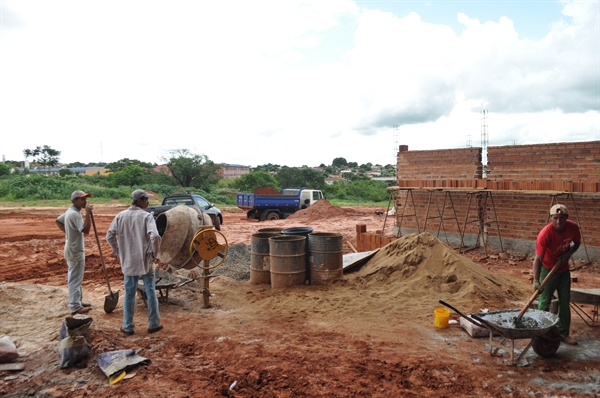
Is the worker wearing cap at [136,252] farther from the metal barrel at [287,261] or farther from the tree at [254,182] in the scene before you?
the tree at [254,182]

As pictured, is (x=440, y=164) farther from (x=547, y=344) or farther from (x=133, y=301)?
(x=133, y=301)

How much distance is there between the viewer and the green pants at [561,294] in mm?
5070

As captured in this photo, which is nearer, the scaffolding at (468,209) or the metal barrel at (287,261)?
the metal barrel at (287,261)

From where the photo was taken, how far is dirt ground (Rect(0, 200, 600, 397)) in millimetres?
4152

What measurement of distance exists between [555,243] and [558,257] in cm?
17

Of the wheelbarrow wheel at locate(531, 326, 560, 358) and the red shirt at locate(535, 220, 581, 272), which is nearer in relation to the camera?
the wheelbarrow wheel at locate(531, 326, 560, 358)

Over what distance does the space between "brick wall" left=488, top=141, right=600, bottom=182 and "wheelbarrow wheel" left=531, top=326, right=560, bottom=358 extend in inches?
266

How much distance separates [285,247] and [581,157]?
24.9ft

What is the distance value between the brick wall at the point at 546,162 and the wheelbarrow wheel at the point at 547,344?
6755 millimetres

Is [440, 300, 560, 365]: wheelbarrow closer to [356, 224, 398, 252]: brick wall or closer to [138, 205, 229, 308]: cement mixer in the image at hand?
[138, 205, 229, 308]: cement mixer

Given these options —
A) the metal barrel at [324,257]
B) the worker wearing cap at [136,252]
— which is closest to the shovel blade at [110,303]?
the worker wearing cap at [136,252]

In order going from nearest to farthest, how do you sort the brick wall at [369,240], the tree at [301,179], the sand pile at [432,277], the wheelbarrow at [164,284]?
the wheelbarrow at [164,284] < the sand pile at [432,277] < the brick wall at [369,240] < the tree at [301,179]

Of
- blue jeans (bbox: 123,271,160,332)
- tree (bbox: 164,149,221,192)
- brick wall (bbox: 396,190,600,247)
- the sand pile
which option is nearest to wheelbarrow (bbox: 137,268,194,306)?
blue jeans (bbox: 123,271,160,332)

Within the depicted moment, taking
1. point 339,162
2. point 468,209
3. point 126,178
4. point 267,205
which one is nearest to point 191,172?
point 126,178
